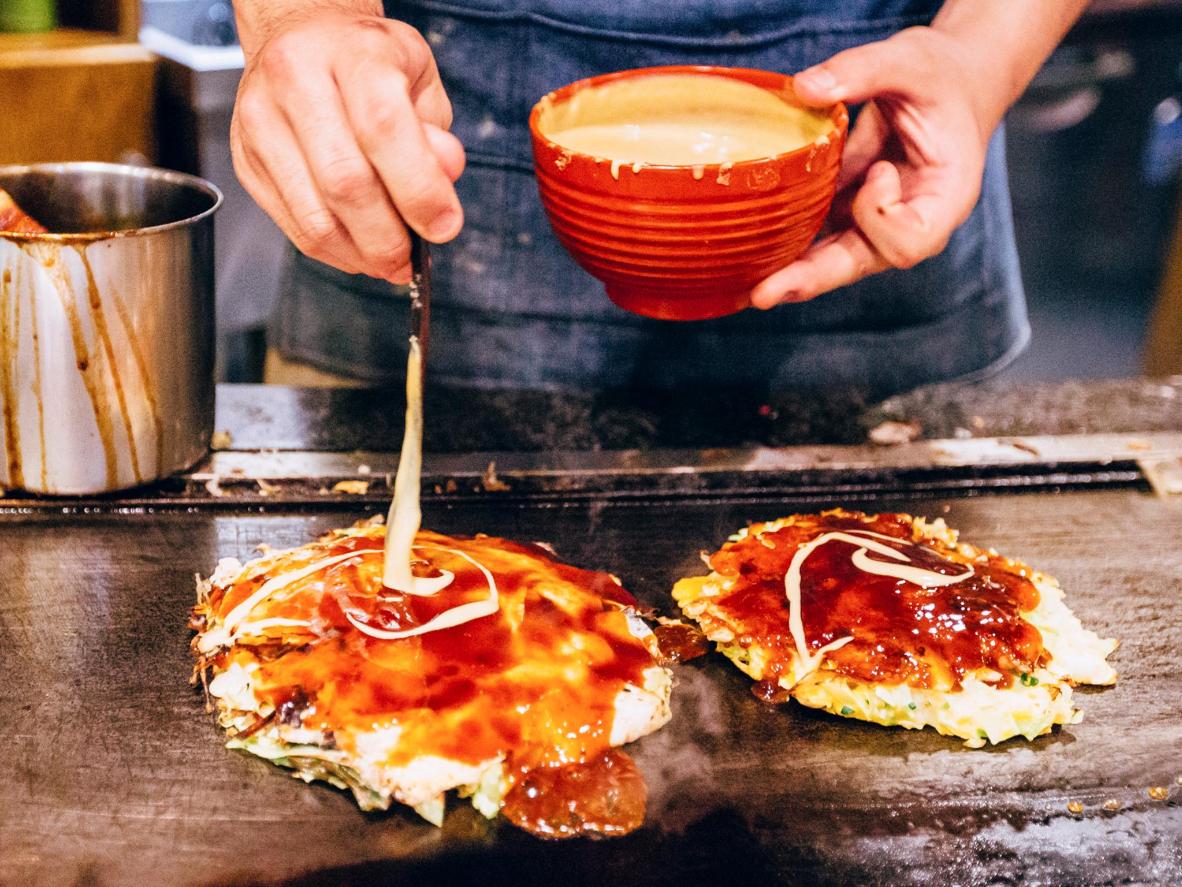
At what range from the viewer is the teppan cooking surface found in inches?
54.6

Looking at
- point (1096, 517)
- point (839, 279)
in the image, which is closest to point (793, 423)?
point (839, 279)

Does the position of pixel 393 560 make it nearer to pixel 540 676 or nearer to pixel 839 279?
pixel 540 676

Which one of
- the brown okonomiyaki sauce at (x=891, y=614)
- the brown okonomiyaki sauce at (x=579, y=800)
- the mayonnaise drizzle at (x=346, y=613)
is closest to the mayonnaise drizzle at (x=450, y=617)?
the mayonnaise drizzle at (x=346, y=613)

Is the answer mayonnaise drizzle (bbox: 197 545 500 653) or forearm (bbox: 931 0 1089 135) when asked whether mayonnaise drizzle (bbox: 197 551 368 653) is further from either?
forearm (bbox: 931 0 1089 135)

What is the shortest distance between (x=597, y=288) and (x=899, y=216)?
799 millimetres

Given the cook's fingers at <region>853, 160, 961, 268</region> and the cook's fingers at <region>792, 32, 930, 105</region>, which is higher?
the cook's fingers at <region>792, 32, 930, 105</region>

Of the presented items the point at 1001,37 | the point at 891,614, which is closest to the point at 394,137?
the point at 891,614

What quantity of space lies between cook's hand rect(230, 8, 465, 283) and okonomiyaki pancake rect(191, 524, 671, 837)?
1.69 ft

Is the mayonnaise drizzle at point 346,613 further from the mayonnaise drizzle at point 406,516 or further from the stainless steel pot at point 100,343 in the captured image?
the stainless steel pot at point 100,343

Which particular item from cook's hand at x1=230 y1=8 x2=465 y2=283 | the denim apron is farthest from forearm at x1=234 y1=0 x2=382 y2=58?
the denim apron

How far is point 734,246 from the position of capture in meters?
1.61

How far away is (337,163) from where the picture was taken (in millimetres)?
1416

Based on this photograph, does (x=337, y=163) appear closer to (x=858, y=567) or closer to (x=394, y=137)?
(x=394, y=137)

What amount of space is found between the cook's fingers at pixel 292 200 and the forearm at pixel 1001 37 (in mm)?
1255
